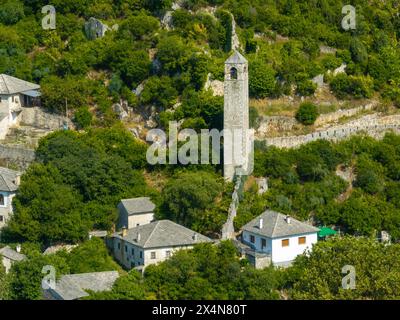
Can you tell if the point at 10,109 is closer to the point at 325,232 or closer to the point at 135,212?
the point at 135,212

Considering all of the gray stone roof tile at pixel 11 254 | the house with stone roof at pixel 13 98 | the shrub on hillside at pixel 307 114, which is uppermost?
the house with stone roof at pixel 13 98

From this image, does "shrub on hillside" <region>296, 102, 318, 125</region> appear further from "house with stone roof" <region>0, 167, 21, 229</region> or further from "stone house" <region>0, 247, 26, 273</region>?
"stone house" <region>0, 247, 26, 273</region>

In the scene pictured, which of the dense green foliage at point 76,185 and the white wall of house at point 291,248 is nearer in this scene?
the white wall of house at point 291,248

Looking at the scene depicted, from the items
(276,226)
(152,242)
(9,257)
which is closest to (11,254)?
(9,257)

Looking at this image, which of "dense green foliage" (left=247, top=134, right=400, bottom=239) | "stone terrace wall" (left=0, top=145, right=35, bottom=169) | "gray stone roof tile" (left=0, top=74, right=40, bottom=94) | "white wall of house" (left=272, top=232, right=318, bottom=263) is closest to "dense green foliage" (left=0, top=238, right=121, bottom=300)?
"dense green foliage" (left=247, top=134, right=400, bottom=239)

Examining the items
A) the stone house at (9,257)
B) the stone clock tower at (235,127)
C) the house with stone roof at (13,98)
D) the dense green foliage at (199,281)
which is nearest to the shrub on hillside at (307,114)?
the stone clock tower at (235,127)

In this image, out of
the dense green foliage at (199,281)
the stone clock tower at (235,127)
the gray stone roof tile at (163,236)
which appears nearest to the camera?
the dense green foliage at (199,281)

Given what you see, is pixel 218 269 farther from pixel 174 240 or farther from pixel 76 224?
pixel 76 224

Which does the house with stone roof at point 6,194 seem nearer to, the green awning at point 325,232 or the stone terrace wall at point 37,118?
the stone terrace wall at point 37,118

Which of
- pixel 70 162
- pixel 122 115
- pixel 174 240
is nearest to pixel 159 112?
pixel 122 115
